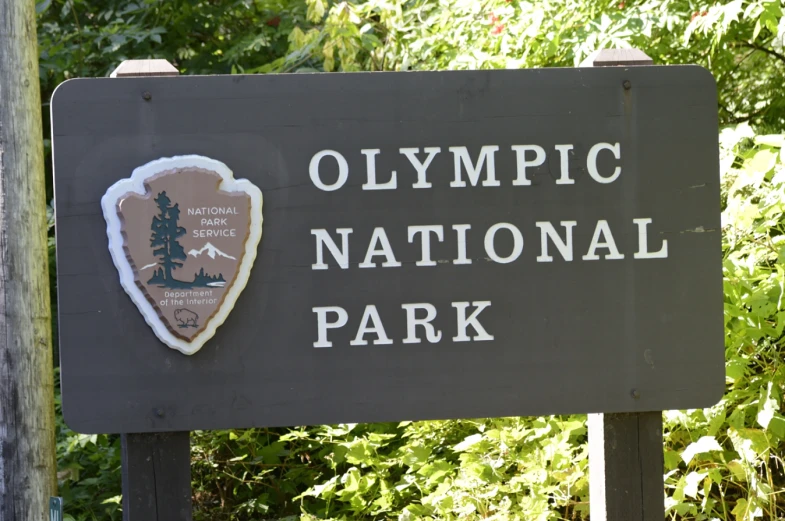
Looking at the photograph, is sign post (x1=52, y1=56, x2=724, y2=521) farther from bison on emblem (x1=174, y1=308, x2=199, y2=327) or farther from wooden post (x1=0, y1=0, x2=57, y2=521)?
wooden post (x1=0, y1=0, x2=57, y2=521)

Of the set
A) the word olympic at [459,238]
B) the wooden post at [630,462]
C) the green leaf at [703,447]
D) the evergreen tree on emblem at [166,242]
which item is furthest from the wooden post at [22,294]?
the green leaf at [703,447]

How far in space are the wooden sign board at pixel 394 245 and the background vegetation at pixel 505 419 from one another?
89 cm

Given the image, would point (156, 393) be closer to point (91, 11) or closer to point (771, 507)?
point (771, 507)

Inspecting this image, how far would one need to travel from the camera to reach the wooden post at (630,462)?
80.0 inches

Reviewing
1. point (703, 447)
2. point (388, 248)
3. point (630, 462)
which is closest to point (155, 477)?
point (388, 248)

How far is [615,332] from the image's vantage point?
1975mm

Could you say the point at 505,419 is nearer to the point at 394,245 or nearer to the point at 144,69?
the point at 394,245

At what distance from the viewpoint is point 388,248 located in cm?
195

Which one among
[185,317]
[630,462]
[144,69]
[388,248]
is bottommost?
[630,462]

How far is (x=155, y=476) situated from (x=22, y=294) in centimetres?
102

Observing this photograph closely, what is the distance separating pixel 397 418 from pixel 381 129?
2.34 ft

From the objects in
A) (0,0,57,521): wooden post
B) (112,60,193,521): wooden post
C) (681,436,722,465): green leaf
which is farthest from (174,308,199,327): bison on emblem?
(681,436,722,465): green leaf

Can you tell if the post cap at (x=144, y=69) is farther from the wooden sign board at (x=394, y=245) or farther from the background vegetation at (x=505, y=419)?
the background vegetation at (x=505, y=419)

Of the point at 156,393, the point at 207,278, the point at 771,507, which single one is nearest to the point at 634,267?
the point at 207,278
